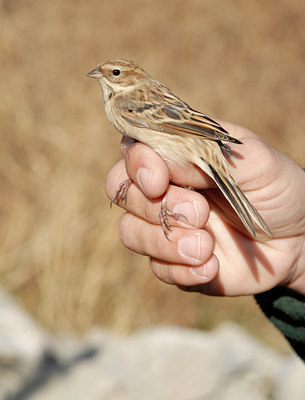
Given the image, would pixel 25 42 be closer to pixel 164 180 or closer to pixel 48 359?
pixel 48 359

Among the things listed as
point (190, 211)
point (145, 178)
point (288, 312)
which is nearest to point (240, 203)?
point (190, 211)

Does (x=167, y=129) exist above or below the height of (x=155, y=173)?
above

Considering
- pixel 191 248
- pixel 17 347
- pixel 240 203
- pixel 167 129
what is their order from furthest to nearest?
pixel 17 347, pixel 167 129, pixel 191 248, pixel 240 203

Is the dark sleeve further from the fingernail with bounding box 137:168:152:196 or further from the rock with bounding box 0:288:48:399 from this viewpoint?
the rock with bounding box 0:288:48:399

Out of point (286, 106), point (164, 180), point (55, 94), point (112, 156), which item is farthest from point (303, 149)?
point (164, 180)

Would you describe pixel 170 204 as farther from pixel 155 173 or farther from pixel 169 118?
pixel 169 118

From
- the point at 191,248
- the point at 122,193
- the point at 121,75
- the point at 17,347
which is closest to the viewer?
the point at 191,248

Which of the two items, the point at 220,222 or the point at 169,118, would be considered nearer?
the point at 169,118
